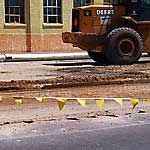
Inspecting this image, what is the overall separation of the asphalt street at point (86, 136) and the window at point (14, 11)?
19.4m

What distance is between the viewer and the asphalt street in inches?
302

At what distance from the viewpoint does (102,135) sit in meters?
8.36

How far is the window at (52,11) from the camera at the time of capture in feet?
95.1

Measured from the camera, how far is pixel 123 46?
66.0 ft

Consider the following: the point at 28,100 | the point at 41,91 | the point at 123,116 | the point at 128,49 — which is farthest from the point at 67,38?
the point at 123,116

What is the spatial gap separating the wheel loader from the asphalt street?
10343mm

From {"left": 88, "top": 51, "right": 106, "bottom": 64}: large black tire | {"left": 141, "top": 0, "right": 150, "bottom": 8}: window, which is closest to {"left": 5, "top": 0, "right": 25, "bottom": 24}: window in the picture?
{"left": 88, "top": 51, "right": 106, "bottom": 64}: large black tire

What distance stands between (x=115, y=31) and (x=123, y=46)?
0.80 metres

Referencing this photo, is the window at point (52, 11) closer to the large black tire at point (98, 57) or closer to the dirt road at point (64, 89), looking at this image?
the large black tire at point (98, 57)

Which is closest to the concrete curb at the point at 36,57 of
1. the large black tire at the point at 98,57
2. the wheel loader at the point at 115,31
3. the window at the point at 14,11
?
the large black tire at the point at 98,57

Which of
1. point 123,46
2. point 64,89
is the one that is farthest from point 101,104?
point 123,46

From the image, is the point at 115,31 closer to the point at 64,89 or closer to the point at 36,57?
the point at 36,57

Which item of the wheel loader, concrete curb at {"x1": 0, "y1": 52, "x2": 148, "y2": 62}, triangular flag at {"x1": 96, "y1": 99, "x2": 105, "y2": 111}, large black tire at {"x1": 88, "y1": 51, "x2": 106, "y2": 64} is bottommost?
concrete curb at {"x1": 0, "y1": 52, "x2": 148, "y2": 62}

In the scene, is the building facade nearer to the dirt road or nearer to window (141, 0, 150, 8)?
window (141, 0, 150, 8)
